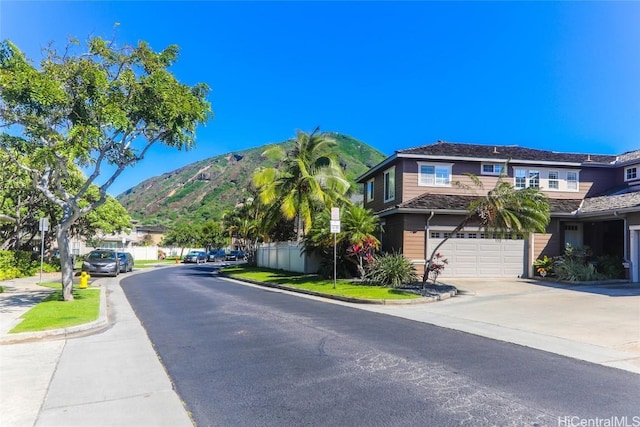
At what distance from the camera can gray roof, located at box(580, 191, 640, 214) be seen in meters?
19.8

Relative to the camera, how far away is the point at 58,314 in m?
10.9

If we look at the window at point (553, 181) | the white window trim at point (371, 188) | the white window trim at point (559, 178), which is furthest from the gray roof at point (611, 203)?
the white window trim at point (371, 188)

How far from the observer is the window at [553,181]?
80.9ft

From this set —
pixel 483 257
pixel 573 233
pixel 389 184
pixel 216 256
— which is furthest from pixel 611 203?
pixel 216 256

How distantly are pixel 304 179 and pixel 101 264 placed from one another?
12877 mm

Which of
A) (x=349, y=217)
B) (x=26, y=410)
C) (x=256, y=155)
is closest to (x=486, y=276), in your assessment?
(x=349, y=217)

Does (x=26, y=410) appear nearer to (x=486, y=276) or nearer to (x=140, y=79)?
(x=140, y=79)

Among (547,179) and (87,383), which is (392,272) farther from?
(87,383)

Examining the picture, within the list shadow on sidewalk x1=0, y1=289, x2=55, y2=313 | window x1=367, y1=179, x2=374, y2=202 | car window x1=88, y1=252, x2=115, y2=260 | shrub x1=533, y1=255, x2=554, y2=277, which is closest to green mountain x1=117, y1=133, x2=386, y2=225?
window x1=367, y1=179, x2=374, y2=202

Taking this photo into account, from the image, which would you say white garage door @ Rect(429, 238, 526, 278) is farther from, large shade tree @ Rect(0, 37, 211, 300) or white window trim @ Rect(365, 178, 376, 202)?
large shade tree @ Rect(0, 37, 211, 300)

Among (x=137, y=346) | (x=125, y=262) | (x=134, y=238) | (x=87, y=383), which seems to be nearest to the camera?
(x=87, y=383)

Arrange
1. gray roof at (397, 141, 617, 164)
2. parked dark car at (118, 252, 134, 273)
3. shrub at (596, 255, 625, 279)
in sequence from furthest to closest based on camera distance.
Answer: parked dark car at (118, 252, 134, 273)
gray roof at (397, 141, 617, 164)
shrub at (596, 255, 625, 279)

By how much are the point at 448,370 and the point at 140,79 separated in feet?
35.0

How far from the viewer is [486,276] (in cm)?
2266
